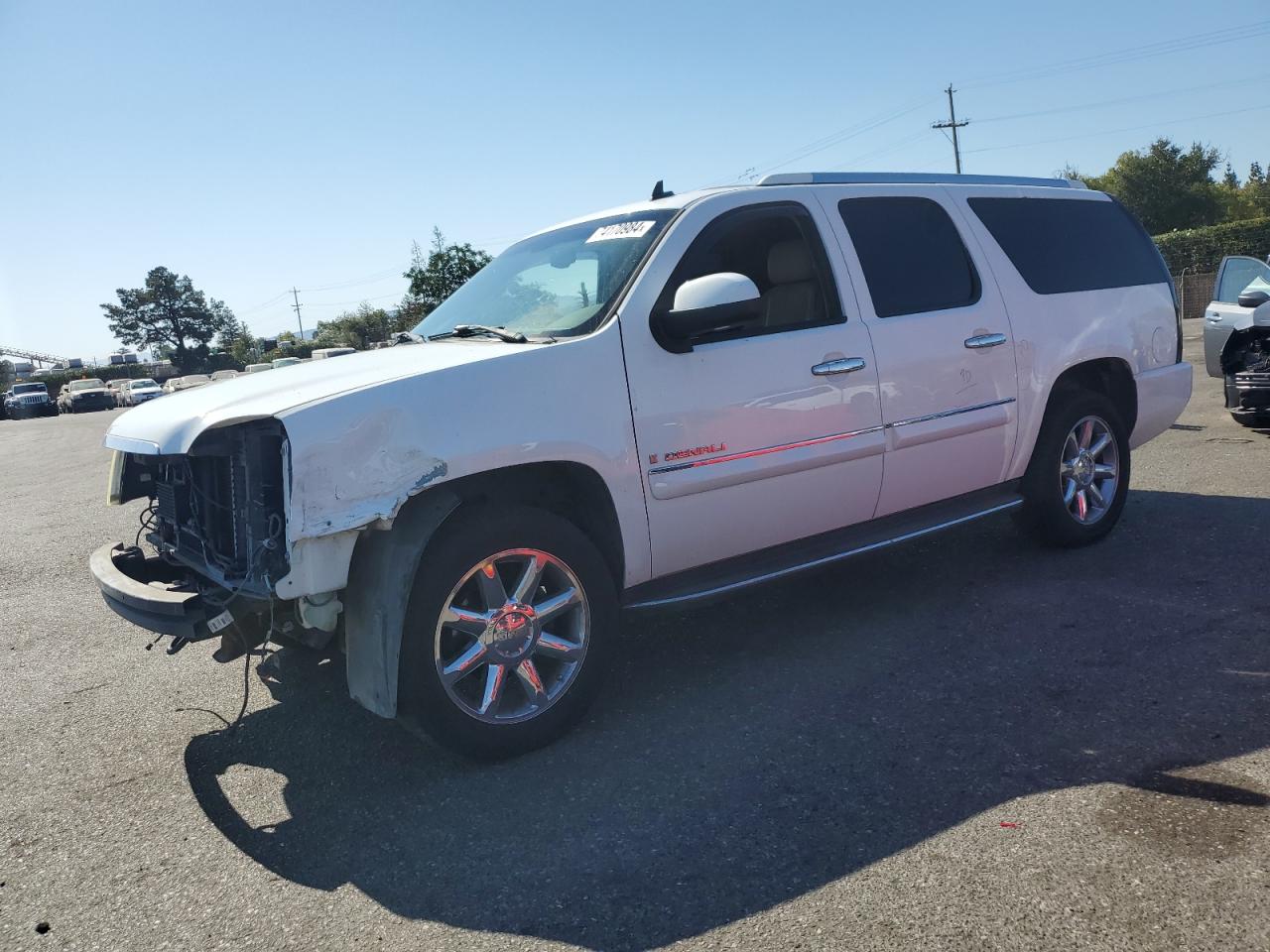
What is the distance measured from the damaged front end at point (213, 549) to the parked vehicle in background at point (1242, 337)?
28.4 ft

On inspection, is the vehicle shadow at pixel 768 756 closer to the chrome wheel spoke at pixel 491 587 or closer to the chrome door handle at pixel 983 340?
the chrome wheel spoke at pixel 491 587

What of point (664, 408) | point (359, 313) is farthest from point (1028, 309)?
point (359, 313)

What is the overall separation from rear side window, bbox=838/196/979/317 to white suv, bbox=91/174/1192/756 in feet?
0.05

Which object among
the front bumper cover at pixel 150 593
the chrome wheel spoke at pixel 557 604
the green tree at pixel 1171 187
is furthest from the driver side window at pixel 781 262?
the green tree at pixel 1171 187

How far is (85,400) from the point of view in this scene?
48969 millimetres

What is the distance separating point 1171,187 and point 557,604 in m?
72.1

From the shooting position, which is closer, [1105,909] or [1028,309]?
Answer: [1105,909]

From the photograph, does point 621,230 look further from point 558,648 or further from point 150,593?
point 150,593

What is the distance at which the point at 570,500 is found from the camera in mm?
3832

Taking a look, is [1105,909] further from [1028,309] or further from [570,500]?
[1028,309]

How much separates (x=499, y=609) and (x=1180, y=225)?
237 ft

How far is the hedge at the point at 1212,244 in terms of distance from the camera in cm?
3366

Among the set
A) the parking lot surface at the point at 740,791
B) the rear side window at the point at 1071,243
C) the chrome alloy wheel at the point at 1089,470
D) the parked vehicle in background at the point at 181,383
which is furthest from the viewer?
the parked vehicle in background at the point at 181,383

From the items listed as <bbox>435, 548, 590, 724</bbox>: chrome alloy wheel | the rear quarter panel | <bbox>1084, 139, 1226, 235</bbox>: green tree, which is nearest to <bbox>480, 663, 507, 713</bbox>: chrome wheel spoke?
<bbox>435, 548, 590, 724</bbox>: chrome alloy wheel
